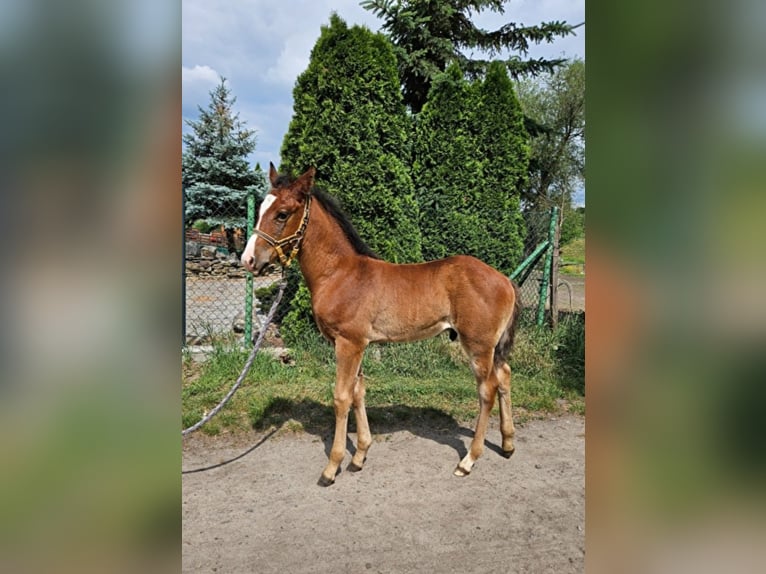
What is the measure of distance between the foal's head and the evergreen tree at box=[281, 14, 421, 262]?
2.51m

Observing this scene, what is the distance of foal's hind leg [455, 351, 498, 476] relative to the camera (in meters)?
3.17

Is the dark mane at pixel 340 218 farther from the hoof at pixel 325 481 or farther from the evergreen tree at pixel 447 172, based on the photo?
the evergreen tree at pixel 447 172

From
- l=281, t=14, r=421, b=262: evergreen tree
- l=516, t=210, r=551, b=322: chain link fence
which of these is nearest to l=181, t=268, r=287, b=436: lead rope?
l=281, t=14, r=421, b=262: evergreen tree

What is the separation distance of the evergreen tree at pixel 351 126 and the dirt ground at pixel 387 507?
2.93 meters

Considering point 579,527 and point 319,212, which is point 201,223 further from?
point 579,527

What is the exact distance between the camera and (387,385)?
4.81 m

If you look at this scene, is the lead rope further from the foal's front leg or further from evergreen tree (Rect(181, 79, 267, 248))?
evergreen tree (Rect(181, 79, 267, 248))

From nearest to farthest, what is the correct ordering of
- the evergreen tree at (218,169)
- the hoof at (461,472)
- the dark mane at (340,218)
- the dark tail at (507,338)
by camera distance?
1. the hoof at (461,472)
2. the dark mane at (340,218)
3. the dark tail at (507,338)
4. the evergreen tree at (218,169)

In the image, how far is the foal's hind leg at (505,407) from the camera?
338cm

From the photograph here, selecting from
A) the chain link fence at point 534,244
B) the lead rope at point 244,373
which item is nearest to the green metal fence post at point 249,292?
the lead rope at point 244,373
